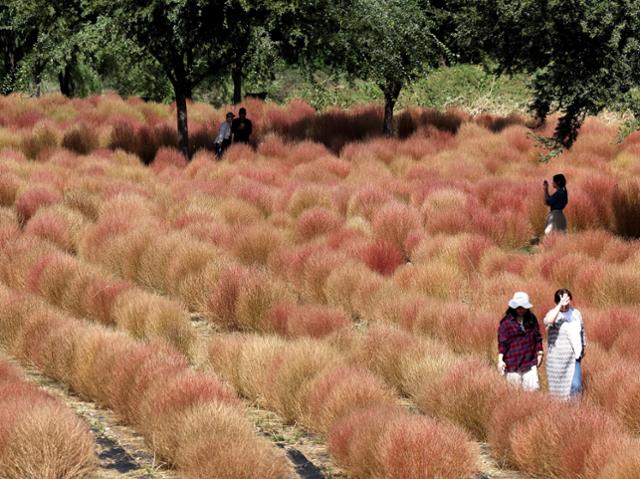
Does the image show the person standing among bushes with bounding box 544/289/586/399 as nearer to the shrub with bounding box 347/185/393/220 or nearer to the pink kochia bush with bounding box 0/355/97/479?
the pink kochia bush with bounding box 0/355/97/479

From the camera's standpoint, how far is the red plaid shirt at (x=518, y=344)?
9617 mm

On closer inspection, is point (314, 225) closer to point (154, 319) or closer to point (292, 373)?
point (154, 319)

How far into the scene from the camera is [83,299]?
12.9 m

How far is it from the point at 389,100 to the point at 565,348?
18.0 meters

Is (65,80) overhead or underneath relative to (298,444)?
overhead

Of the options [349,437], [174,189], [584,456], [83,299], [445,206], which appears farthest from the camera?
[174,189]

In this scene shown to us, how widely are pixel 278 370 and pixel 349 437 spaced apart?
1789 mm

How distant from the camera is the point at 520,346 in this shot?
963cm

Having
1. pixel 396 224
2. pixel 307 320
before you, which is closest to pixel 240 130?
pixel 396 224

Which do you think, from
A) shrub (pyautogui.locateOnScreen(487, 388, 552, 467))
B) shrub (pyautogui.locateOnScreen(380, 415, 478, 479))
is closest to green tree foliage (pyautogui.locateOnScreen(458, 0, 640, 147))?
shrub (pyautogui.locateOnScreen(487, 388, 552, 467))

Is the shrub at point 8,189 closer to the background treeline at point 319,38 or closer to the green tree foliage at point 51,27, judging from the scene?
the background treeline at point 319,38

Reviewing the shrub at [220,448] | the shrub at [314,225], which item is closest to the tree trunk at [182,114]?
the shrub at [314,225]

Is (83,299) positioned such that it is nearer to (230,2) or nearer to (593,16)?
(593,16)

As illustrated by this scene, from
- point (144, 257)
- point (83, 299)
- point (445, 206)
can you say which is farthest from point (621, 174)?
point (83, 299)
